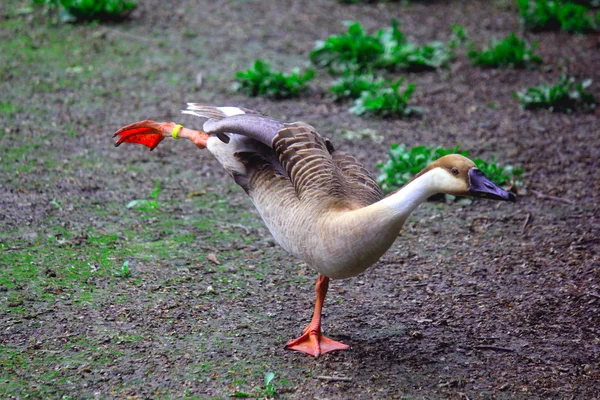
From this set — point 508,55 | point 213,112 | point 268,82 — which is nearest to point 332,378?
point 213,112

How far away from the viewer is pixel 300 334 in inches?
173

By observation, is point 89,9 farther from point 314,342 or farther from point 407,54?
point 314,342

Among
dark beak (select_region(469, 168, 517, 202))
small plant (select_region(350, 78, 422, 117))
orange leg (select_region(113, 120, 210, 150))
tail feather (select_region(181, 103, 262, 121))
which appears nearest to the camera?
dark beak (select_region(469, 168, 517, 202))

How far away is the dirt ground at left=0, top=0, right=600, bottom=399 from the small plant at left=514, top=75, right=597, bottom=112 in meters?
0.18

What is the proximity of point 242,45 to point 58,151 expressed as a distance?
3.88 m

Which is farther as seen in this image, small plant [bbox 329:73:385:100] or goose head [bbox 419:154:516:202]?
small plant [bbox 329:73:385:100]

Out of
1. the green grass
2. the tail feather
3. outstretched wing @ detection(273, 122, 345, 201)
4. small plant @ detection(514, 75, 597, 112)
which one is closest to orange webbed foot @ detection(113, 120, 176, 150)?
the tail feather

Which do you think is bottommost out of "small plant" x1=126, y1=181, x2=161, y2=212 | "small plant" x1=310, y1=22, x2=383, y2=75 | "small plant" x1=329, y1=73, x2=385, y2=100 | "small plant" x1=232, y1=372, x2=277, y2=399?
"small plant" x1=126, y1=181, x2=161, y2=212

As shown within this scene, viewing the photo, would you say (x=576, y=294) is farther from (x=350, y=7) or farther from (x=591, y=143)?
(x=350, y=7)

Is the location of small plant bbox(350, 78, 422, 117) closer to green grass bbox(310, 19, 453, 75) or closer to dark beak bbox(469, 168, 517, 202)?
green grass bbox(310, 19, 453, 75)

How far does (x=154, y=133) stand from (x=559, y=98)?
5.07m

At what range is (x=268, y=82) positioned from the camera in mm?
8234

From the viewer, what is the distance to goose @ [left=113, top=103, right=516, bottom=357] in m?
3.50

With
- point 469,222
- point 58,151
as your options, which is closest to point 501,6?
point 469,222
